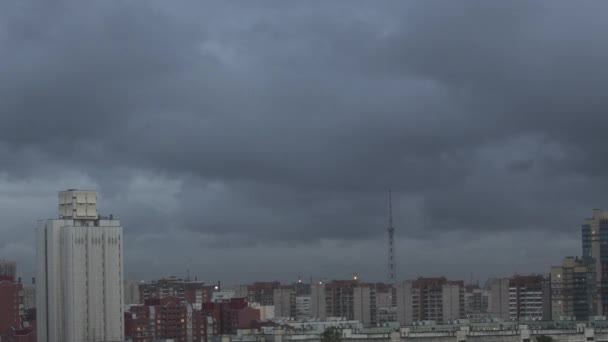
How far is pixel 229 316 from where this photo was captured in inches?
6501

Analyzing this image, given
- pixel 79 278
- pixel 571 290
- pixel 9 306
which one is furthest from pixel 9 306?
pixel 571 290

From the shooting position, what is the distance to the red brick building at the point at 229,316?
163 meters

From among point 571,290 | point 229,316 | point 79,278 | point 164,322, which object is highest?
point 79,278

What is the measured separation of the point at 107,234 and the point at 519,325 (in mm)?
44356

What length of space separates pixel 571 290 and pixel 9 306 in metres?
82.5

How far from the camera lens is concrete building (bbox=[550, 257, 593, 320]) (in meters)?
193

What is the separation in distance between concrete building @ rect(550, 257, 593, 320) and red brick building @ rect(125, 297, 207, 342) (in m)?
58.1

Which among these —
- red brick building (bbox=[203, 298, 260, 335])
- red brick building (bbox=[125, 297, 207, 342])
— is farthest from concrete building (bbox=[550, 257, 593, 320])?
red brick building (bbox=[125, 297, 207, 342])

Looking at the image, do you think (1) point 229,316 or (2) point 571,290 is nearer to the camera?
(1) point 229,316

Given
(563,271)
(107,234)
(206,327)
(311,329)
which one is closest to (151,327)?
(206,327)

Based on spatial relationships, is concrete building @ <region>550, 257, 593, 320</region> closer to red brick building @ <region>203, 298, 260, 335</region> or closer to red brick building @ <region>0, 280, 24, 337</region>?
red brick building @ <region>203, 298, 260, 335</region>

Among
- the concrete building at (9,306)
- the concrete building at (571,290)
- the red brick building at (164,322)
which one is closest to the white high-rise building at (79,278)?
the red brick building at (164,322)

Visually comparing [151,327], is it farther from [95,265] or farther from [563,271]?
[563,271]

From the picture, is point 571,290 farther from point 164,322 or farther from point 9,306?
point 9,306
